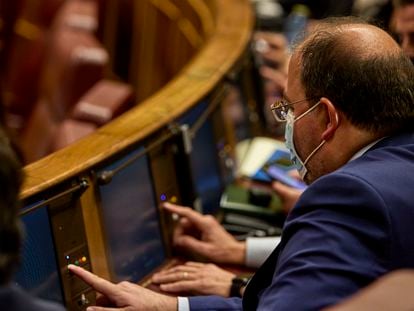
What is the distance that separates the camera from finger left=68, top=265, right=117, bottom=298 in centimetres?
170

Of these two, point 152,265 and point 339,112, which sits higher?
point 339,112

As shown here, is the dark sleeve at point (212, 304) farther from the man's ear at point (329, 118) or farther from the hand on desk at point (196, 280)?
the man's ear at point (329, 118)

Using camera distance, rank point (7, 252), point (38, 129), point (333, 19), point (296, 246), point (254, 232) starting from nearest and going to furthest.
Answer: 1. point (7, 252)
2. point (296, 246)
3. point (333, 19)
4. point (254, 232)
5. point (38, 129)

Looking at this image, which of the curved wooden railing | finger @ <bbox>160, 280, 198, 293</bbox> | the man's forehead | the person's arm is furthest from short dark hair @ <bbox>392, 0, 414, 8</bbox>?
finger @ <bbox>160, 280, 198, 293</bbox>

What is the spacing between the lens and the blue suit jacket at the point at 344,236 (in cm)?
137

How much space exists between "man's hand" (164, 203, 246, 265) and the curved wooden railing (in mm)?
218

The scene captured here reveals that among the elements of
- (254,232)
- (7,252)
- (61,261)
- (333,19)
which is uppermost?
(333,19)

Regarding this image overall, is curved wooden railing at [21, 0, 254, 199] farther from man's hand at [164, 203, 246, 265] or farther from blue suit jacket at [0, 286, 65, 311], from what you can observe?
blue suit jacket at [0, 286, 65, 311]

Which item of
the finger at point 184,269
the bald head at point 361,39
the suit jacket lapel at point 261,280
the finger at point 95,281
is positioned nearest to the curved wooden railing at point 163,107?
the finger at point 95,281

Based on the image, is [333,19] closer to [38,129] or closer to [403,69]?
[403,69]

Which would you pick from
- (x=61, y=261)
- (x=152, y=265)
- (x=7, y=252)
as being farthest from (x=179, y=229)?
(x=7, y=252)

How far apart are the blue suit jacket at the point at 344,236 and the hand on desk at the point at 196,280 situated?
42 centimetres

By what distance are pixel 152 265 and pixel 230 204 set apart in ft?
1.17

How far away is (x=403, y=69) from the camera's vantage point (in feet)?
5.19
